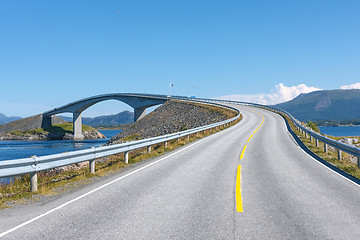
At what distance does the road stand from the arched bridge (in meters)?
58.4

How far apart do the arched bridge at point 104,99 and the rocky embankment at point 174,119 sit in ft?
38.6

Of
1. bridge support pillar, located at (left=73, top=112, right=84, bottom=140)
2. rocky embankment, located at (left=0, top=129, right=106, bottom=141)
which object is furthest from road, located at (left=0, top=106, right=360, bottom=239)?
rocky embankment, located at (left=0, top=129, right=106, bottom=141)

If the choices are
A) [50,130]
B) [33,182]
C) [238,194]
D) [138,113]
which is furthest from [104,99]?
[238,194]

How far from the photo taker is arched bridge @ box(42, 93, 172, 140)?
69.9 meters

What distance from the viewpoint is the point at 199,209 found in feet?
17.5

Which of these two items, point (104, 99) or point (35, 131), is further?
point (35, 131)

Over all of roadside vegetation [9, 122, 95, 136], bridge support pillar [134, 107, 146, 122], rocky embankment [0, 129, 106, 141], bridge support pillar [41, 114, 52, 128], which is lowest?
rocky embankment [0, 129, 106, 141]

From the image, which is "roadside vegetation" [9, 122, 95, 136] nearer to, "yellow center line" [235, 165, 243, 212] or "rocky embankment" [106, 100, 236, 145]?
"rocky embankment" [106, 100, 236, 145]

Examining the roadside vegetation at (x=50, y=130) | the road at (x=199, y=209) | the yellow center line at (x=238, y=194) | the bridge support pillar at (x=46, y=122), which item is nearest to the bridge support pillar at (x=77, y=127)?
the roadside vegetation at (x=50, y=130)

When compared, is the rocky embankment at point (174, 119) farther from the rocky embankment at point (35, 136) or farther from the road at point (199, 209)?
the rocky embankment at point (35, 136)

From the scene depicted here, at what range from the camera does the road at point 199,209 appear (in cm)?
424

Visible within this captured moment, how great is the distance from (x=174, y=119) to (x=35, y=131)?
69.2 m

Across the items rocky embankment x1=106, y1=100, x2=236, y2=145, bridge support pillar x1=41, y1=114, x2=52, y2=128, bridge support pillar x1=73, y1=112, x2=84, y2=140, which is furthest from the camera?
bridge support pillar x1=41, y1=114, x2=52, y2=128

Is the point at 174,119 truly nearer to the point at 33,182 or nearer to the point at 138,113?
the point at 138,113
